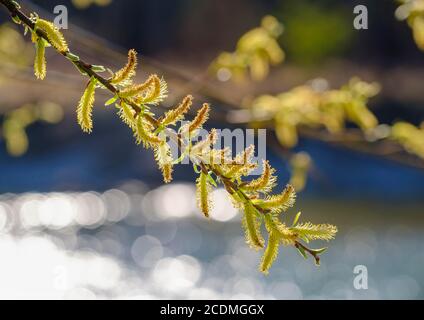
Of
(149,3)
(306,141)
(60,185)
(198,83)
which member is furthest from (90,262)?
(149,3)

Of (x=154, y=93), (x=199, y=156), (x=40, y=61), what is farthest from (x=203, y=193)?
(x=40, y=61)

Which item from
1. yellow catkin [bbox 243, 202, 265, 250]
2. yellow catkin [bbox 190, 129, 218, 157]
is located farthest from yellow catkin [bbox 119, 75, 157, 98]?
yellow catkin [bbox 243, 202, 265, 250]

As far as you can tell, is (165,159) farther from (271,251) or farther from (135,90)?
(271,251)

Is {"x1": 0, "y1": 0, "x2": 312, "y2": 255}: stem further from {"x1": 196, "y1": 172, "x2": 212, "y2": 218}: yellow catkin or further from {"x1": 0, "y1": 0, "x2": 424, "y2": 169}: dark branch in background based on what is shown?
{"x1": 0, "y1": 0, "x2": 424, "y2": 169}: dark branch in background

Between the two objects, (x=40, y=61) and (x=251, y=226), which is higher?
(x=40, y=61)

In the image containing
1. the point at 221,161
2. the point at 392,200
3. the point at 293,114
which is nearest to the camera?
the point at 221,161

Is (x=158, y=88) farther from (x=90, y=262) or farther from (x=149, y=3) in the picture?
(x=149, y=3)
